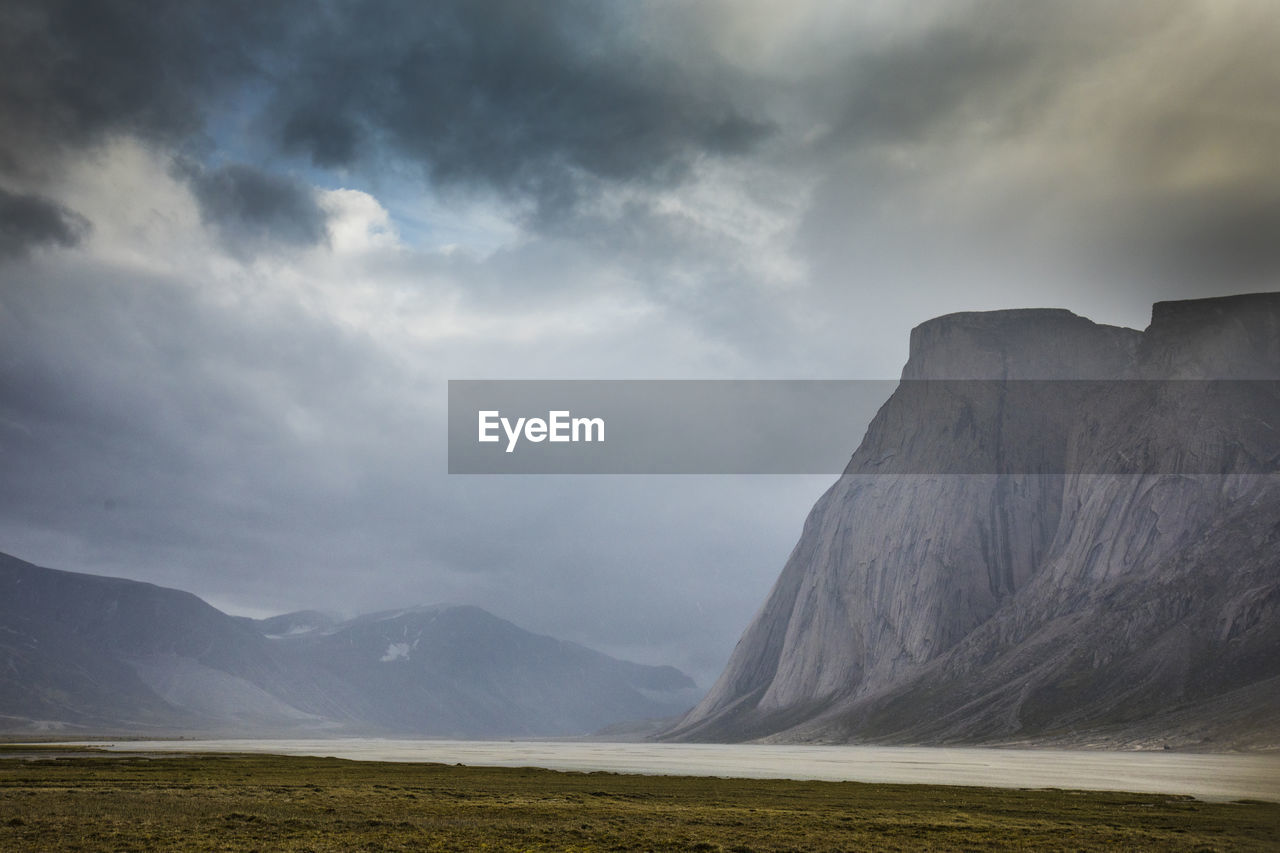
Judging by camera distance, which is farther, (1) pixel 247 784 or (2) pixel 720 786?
(2) pixel 720 786

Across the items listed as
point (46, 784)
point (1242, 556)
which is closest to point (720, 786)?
point (46, 784)

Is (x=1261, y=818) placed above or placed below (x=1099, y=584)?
below

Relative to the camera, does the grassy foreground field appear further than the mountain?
No

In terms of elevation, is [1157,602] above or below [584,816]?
above

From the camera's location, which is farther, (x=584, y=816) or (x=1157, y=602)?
(x=1157, y=602)

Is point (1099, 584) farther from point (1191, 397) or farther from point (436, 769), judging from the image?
point (436, 769)

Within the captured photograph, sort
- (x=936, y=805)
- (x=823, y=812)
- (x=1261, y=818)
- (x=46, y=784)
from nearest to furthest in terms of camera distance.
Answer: (x=1261, y=818) → (x=823, y=812) → (x=936, y=805) → (x=46, y=784)

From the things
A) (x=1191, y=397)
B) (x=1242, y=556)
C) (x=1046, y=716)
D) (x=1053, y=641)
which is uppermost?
(x=1191, y=397)

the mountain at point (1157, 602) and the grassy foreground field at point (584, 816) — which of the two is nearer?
the grassy foreground field at point (584, 816)
